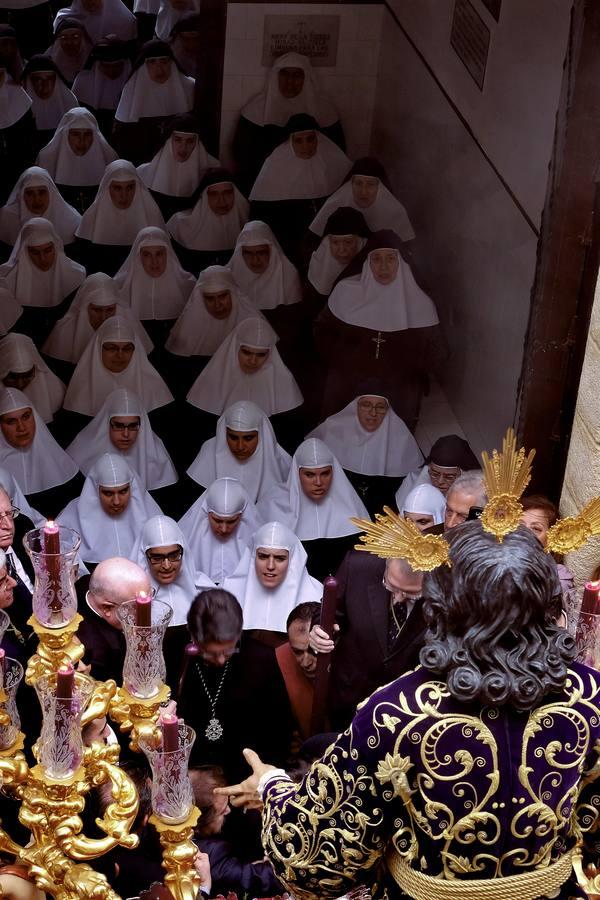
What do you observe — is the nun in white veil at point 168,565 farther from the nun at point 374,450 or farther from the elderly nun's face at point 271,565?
the nun at point 374,450

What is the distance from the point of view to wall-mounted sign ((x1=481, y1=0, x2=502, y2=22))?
27.3 feet

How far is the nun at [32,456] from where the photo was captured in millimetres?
8445

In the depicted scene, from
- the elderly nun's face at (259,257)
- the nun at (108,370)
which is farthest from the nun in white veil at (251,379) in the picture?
the elderly nun's face at (259,257)

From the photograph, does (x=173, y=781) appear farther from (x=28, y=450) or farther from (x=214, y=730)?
(x=28, y=450)

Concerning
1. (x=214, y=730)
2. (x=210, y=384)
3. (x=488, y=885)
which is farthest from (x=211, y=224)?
(x=488, y=885)

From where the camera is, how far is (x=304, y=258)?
1010cm

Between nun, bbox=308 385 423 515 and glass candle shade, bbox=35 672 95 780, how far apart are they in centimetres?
508

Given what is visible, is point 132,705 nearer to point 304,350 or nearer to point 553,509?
point 553,509

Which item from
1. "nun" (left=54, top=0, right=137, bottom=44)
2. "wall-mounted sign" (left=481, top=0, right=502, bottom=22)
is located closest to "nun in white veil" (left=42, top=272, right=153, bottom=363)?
"wall-mounted sign" (left=481, top=0, right=502, bottom=22)

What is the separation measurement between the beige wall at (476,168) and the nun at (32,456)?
8.45ft

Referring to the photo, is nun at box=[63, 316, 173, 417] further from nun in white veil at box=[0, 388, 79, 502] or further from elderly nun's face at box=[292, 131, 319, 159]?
elderly nun's face at box=[292, 131, 319, 159]

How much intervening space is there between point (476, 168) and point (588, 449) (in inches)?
119

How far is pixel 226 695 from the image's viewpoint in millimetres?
6277

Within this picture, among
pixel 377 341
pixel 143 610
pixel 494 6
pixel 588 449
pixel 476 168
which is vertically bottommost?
pixel 377 341
